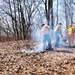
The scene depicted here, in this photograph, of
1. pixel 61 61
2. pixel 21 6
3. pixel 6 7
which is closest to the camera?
pixel 61 61

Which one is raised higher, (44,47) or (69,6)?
(69,6)

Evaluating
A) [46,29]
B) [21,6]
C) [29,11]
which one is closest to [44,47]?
[46,29]

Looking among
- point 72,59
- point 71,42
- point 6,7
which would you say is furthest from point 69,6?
point 72,59

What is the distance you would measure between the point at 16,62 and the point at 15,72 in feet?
5.52

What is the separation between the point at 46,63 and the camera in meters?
10.4

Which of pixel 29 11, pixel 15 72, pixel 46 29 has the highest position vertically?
pixel 29 11

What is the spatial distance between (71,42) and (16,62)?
9.11m

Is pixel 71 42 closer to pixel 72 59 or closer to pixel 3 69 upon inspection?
pixel 72 59

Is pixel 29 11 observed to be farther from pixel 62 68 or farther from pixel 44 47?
pixel 62 68

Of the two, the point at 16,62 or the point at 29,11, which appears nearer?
the point at 16,62

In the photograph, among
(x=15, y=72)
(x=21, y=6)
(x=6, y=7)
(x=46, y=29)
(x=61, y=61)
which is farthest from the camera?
(x=6, y=7)

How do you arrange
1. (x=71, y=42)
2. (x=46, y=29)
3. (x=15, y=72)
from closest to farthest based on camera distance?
1. (x=15, y=72)
2. (x=46, y=29)
3. (x=71, y=42)

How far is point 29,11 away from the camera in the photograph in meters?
44.2

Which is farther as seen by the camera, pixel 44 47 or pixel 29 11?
pixel 29 11
